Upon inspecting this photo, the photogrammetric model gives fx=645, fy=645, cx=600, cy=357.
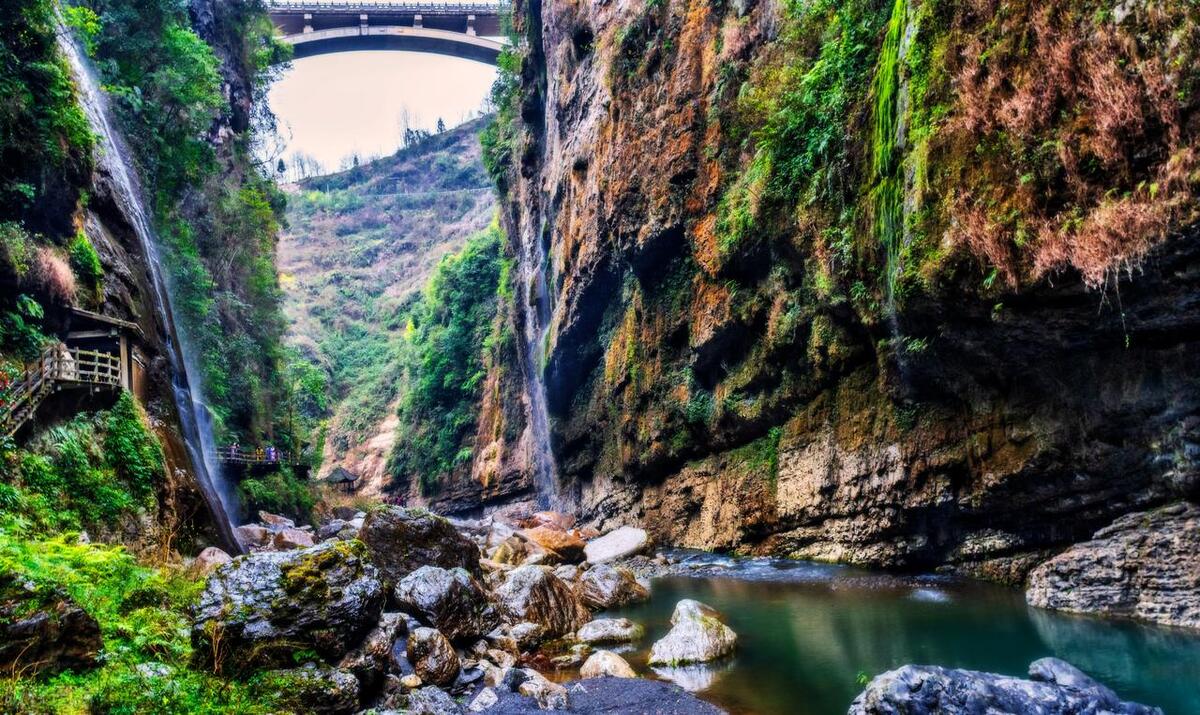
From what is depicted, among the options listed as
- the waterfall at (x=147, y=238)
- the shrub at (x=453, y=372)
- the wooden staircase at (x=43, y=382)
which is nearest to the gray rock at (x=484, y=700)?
the wooden staircase at (x=43, y=382)

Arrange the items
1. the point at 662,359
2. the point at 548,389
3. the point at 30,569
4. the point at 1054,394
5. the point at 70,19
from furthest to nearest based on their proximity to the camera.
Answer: the point at 548,389 → the point at 662,359 → the point at 70,19 → the point at 1054,394 → the point at 30,569

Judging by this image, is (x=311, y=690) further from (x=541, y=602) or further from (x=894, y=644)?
(x=894, y=644)

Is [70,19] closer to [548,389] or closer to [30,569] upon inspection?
[30,569]

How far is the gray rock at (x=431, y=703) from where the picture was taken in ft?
21.0

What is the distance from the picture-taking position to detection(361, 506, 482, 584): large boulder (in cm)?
1065

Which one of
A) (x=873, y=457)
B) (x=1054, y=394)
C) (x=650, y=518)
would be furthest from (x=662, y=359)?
(x=1054, y=394)

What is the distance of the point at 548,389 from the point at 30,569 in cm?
2281

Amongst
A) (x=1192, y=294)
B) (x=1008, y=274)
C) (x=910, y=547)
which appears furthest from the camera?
(x=910, y=547)

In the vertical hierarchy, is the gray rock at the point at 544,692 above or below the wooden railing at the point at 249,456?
below

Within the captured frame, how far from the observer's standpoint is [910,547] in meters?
11.5

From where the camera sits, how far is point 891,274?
10203 millimetres

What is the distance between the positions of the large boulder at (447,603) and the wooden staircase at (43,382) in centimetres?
Result: 600

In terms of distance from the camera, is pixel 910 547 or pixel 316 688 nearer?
pixel 316 688

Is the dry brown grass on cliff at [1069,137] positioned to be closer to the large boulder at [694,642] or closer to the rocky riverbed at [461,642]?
the rocky riverbed at [461,642]
